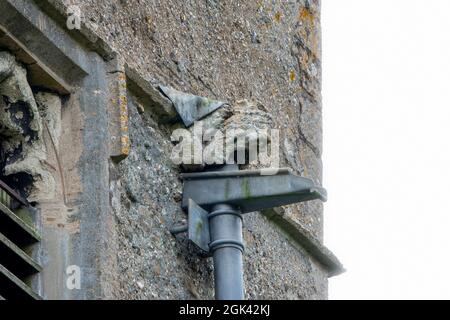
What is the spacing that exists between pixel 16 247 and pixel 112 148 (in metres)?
0.62

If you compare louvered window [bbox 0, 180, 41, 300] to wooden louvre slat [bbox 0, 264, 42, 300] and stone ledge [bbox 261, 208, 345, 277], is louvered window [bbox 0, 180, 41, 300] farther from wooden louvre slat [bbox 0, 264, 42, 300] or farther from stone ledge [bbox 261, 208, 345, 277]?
stone ledge [bbox 261, 208, 345, 277]

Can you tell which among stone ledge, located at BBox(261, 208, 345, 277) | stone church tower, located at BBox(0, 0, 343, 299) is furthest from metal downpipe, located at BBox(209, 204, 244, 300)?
stone ledge, located at BBox(261, 208, 345, 277)

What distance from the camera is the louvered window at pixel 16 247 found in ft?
21.6

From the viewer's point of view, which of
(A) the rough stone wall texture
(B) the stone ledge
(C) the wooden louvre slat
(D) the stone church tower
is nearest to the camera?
(C) the wooden louvre slat

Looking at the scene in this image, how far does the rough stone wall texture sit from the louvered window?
33 centimetres

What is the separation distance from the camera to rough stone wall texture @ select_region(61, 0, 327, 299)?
7227mm

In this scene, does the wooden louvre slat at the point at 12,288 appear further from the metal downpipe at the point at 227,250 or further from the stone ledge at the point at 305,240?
the stone ledge at the point at 305,240

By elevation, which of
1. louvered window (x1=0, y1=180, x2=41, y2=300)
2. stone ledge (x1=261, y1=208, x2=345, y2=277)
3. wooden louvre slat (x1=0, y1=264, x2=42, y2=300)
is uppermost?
stone ledge (x1=261, y1=208, x2=345, y2=277)

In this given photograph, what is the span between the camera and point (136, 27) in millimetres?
7598

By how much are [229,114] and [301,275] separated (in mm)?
923

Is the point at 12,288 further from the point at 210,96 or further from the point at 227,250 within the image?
the point at 210,96

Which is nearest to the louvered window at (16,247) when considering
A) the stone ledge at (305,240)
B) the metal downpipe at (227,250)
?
the metal downpipe at (227,250)
